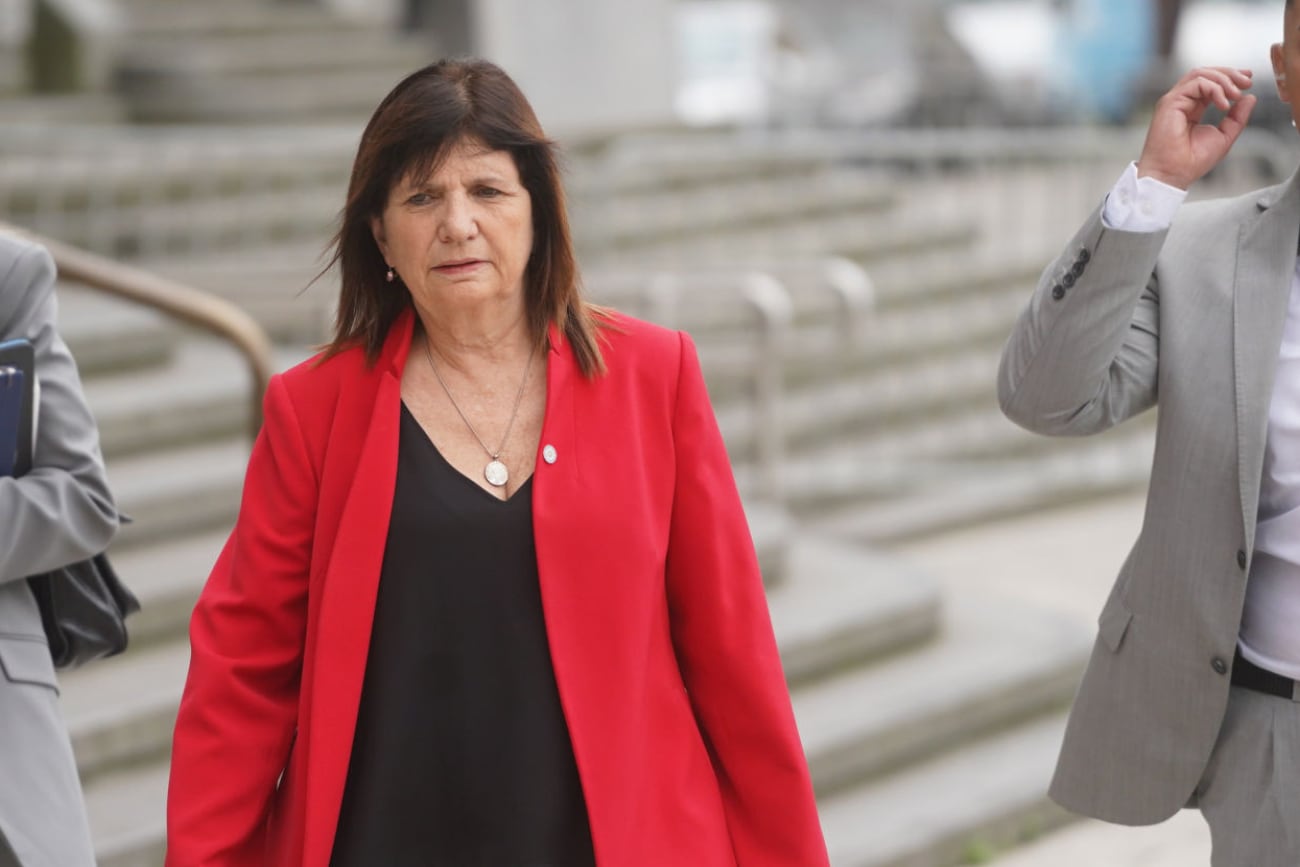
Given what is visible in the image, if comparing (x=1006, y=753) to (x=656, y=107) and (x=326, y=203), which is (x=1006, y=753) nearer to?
(x=326, y=203)

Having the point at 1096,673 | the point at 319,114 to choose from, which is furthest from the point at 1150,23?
the point at 1096,673

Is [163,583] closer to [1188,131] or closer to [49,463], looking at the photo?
[49,463]

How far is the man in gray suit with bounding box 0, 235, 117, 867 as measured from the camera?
2734 mm

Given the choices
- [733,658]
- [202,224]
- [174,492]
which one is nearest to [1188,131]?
[733,658]

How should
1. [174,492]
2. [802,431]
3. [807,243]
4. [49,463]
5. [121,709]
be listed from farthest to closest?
[807,243] < [802,431] < [174,492] < [121,709] < [49,463]

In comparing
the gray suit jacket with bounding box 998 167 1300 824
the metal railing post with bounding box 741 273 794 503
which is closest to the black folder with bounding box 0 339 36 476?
the gray suit jacket with bounding box 998 167 1300 824

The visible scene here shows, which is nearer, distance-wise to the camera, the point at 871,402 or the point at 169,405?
the point at 169,405

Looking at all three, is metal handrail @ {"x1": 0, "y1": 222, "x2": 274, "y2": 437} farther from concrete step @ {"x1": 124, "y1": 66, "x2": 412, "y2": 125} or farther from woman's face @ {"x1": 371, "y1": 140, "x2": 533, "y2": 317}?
concrete step @ {"x1": 124, "y1": 66, "x2": 412, "y2": 125}

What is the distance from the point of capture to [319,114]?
1027 centimetres

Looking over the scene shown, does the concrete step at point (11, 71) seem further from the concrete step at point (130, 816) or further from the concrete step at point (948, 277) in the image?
the concrete step at point (130, 816)

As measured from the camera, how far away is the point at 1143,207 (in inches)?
100

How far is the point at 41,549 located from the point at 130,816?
1.86 metres

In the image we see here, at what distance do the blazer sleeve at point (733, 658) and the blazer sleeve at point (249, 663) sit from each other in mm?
521

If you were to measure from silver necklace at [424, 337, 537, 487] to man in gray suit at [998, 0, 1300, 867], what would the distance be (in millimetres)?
722
